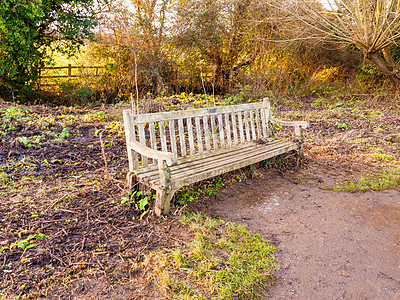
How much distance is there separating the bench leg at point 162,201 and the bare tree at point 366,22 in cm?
729

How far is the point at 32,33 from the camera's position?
30.8 ft

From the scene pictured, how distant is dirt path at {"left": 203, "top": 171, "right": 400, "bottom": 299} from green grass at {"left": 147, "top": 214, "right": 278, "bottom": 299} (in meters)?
0.16

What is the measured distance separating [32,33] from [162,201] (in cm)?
898

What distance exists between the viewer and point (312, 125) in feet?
26.1

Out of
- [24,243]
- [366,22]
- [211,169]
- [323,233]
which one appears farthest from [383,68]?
[24,243]

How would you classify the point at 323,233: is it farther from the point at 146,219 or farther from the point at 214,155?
the point at 146,219

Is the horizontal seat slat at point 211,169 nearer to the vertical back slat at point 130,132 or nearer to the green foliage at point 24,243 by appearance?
the vertical back slat at point 130,132

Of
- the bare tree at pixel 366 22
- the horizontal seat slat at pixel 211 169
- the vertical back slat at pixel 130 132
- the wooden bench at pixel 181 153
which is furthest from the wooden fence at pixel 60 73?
the horizontal seat slat at pixel 211 169

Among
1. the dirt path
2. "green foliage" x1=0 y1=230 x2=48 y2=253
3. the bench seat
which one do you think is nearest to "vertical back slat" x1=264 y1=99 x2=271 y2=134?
the bench seat

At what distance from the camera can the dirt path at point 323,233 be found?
2.45 meters

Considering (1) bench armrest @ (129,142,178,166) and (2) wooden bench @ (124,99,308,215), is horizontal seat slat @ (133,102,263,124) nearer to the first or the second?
(2) wooden bench @ (124,99,308,215)

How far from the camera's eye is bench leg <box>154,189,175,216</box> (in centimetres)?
318

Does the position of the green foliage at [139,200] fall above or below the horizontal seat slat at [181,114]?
below

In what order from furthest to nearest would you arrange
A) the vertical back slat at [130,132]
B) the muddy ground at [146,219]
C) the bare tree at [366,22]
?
the bare tree at [366,22]
the vertical back slat at [130,132]
the muddy ground at [146,219]
